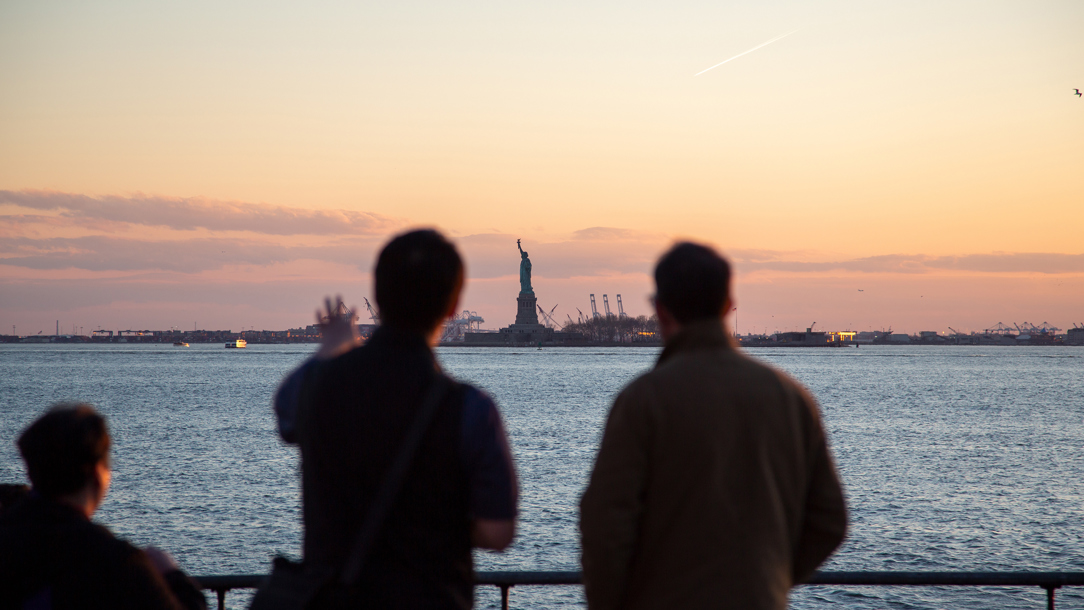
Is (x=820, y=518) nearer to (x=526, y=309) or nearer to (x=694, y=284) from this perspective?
(x=694, y=284)

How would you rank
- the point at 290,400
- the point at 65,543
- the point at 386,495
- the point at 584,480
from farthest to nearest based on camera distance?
the point at 584,480
the point at 290,400
the point at 65,543
the point at 386,495

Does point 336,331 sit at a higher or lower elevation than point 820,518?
higher

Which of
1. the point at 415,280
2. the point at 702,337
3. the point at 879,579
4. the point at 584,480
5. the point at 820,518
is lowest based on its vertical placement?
the point at 584,480

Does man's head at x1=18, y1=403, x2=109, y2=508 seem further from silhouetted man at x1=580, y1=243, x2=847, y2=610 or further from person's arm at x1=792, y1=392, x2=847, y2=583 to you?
person's arm at x1=792, y1=392, x2=847, y2=583

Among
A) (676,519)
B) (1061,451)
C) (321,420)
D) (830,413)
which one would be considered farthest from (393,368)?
(830,413)

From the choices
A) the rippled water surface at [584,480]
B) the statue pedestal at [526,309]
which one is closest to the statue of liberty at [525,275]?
the statue pedestal at [526,309]

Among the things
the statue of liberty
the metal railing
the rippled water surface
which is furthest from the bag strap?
the statue of liberty

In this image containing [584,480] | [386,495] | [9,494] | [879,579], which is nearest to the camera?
[386,495]

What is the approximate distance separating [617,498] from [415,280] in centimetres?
66

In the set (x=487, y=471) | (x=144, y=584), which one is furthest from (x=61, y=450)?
(x=487, y=471)

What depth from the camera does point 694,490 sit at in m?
1.99

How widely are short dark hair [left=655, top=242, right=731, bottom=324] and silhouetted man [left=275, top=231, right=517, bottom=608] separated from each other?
0.54 metres

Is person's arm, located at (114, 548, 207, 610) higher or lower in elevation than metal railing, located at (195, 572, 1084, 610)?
→ higher

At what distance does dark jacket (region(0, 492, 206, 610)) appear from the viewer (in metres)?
1.92
